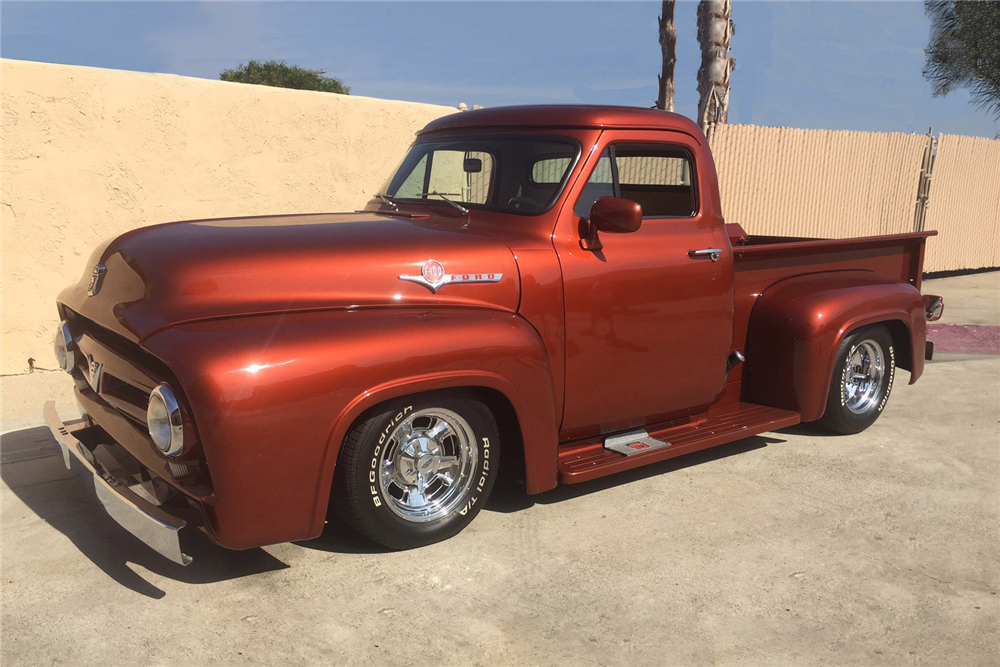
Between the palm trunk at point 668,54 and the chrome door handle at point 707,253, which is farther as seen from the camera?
the palm trunk at point 668,54

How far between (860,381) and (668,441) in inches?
74.0

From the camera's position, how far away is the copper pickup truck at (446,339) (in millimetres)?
3031

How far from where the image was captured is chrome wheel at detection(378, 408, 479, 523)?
11.2ft

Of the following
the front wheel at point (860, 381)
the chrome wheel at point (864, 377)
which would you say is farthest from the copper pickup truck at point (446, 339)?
the chrome wheel at point (864, 377)

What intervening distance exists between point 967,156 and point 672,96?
545cm

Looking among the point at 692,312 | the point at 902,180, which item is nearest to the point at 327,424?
the point at 692,312

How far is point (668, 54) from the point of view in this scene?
12328mm

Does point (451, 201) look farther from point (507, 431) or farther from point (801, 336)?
A: point (801, 336)

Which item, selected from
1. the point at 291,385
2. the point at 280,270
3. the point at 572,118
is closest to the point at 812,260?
the point at 572,118

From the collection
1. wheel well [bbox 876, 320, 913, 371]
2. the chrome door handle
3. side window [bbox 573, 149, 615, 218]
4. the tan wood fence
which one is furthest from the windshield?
the tan wood fence

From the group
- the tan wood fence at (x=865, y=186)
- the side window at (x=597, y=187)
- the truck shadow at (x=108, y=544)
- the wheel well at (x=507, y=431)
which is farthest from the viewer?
the tan wood fence at (x=865, y=186)

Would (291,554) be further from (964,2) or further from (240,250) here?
(964,2)

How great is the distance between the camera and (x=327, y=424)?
309cm

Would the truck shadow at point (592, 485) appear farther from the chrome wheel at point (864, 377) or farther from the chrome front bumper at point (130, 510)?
the chrome front bumper at point (130, 510)
